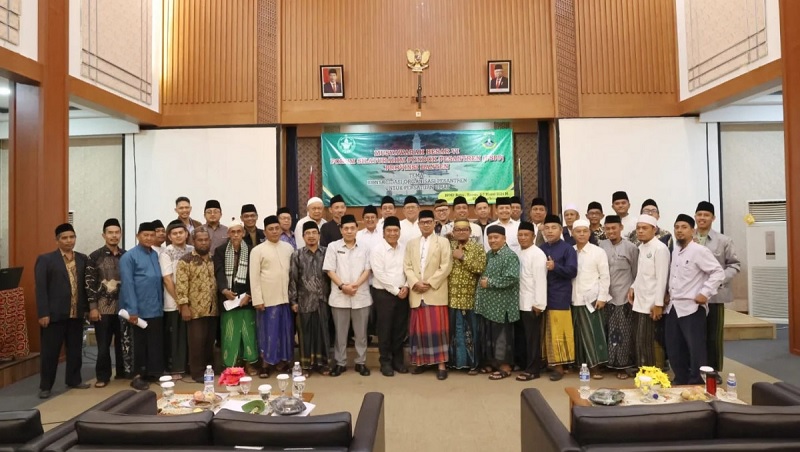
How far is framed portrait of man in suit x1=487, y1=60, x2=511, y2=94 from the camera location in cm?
762

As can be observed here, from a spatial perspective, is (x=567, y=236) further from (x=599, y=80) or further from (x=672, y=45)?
(x=672, y=45)

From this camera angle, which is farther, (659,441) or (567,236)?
(567,236)

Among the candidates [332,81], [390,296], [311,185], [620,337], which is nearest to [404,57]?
[332,81]

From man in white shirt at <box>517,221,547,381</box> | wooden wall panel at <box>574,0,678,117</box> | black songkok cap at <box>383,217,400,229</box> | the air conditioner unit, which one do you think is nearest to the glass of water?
black songkok cap at <box>383,217,400,229</box>

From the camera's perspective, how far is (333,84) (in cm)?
773

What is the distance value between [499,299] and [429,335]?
29.1 inches

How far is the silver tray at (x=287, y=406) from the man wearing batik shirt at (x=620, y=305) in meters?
3.17

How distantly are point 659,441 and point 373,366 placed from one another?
12.0ft

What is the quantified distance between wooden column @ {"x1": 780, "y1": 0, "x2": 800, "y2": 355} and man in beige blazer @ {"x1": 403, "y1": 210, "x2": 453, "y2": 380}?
365 centimetres

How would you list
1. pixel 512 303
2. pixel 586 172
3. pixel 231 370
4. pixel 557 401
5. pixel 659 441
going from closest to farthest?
pixel 659 441, pixel 231 370, pixel 557 401, pixel 512 303, pixel 586 172

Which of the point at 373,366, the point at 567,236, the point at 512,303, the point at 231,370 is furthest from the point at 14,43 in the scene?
the point at 567,236

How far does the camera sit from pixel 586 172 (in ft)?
24.6

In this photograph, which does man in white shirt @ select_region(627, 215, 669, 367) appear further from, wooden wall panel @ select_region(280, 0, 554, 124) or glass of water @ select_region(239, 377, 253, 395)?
wooden wall panel @ select_region(280, 0, 554, 124)

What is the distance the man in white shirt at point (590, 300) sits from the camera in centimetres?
464
